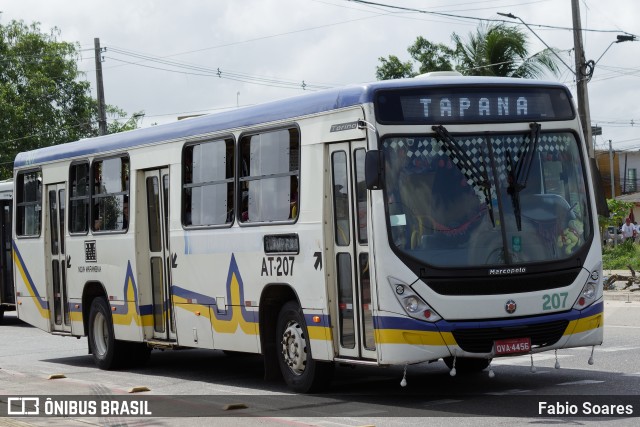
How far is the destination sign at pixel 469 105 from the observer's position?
12.1 m

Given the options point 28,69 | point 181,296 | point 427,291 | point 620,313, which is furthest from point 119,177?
point 28,69

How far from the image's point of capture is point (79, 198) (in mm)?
18562

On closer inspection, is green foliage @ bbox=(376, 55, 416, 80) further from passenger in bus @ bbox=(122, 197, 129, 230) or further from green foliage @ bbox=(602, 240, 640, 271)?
passenger in bus @ bbox=(122, 197, 129, 230)

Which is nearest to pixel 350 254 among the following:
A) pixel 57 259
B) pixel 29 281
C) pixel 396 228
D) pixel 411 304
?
pixel 396 228

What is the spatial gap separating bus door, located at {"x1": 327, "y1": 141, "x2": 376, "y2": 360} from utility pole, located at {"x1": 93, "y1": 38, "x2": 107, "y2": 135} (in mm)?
32092

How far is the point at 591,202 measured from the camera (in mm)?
12680

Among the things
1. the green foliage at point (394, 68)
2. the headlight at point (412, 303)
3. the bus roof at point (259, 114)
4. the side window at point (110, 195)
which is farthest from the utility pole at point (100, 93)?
the headlight at point (412, 303)

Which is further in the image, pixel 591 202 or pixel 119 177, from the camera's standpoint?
pixel 119 177

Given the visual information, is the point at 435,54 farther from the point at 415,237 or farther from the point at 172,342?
the point at 415,237

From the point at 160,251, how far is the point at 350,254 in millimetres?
4776

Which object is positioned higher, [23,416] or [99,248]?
[99,248]

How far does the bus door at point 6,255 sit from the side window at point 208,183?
11.9m

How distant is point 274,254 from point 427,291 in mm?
2486

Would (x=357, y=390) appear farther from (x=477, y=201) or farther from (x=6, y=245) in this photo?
(x=6, y=245)
